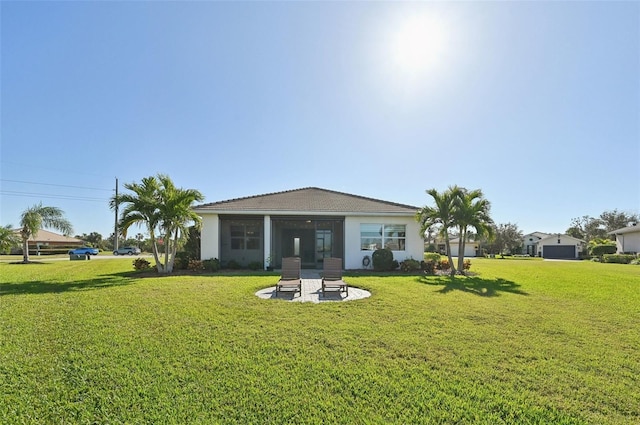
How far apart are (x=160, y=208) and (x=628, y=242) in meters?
51.5

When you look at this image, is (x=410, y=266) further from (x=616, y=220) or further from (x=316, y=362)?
(x=616, y=220)

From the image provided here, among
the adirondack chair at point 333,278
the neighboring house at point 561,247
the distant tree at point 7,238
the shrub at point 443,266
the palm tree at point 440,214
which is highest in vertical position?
the palm tree at point 440,214

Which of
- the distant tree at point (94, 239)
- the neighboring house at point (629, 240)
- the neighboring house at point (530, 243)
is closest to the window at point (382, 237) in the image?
the neighboring house at point (629, 240)

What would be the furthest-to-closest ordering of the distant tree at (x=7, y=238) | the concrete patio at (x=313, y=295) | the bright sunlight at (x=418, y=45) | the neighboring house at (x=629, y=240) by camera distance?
the neighboring house at (x=629, y=240)
the distant tree at (x=7, y=238)
the bright sunlight at (x=418, y=45)
the concrete patio at (x=313, y=295)

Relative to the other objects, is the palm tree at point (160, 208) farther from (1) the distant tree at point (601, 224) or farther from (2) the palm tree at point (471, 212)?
(1) the distant tree at point (601, 224)

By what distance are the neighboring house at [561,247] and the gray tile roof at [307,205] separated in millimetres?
51357

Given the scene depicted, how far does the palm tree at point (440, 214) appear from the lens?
17.1 m

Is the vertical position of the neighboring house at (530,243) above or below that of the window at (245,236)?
below

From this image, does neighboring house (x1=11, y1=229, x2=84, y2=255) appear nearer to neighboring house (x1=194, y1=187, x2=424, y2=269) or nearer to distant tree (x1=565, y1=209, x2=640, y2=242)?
neighboring house (x1=194, y1=187, x2=424, y2=269)

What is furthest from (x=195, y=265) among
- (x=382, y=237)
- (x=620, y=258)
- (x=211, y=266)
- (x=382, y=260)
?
(x=620, y=258)

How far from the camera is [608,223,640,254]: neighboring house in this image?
3612 cm

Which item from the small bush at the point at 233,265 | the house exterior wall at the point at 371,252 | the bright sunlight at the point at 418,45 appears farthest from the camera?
the house exterior wall at the point at 371,252

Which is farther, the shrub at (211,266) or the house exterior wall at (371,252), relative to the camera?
the house exterior wall at (371,252)

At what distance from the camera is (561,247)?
5516 cm
